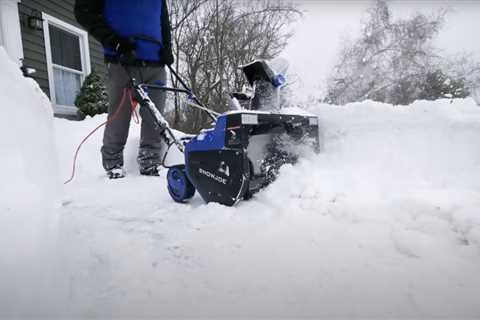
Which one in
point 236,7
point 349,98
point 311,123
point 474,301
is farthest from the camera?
point 349,98

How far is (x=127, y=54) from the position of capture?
89.5 inches

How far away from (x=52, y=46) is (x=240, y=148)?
5.71m

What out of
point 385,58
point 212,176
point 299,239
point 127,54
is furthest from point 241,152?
point 385,58

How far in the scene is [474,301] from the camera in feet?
2.40

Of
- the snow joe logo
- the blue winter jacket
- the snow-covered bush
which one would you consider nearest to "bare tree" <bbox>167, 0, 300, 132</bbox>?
the snow-covered bush

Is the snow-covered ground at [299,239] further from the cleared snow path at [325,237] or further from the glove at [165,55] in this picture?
the glove at [165,55]

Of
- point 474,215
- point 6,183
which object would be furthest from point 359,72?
Answer: point 6,183

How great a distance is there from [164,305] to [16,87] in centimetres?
133

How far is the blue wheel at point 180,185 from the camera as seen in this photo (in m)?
1.80

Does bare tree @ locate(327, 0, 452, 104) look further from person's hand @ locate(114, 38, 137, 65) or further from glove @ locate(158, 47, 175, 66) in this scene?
person's hand @ locate(114, 38, 137, 65)

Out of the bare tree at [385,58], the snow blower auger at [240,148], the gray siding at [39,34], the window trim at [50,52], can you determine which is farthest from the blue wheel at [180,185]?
the bare tree at [385,58]

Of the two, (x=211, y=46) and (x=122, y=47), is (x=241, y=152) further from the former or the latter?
(x=211, y=46)

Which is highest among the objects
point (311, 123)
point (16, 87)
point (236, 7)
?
point (236, 7)

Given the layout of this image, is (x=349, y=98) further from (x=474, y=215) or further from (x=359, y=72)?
(x=474, y=215)
